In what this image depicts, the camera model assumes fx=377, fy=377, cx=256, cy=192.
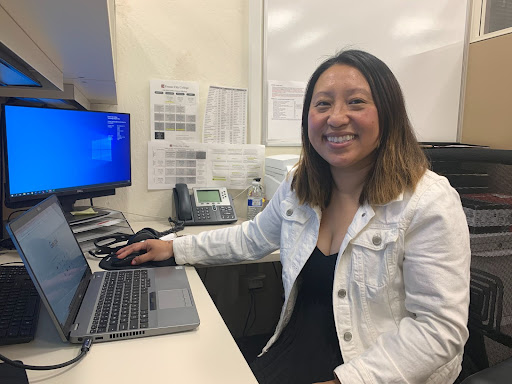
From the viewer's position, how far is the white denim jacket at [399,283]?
2.41ft

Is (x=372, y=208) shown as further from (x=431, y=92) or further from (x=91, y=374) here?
(x=431, y=92)

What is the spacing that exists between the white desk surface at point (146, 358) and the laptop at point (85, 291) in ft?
0.09

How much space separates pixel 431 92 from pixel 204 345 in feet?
6.89

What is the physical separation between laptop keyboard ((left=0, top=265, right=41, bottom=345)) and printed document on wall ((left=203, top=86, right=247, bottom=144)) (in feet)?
3.63

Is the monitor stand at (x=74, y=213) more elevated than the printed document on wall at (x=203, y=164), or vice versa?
the printed document on wall at (x=203, y=164)

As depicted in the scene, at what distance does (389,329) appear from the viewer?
85 cm

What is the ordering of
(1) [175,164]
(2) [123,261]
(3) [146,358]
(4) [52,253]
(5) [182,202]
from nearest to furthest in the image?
(3) [146,358], (4) [52,253], (2) [123,261], (5) [182,202], (1) [175,164]

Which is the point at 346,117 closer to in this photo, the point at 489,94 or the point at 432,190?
the point at 432,190

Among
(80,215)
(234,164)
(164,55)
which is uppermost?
(164,55)

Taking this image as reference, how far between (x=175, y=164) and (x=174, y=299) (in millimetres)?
1035

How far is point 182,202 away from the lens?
1.73 m

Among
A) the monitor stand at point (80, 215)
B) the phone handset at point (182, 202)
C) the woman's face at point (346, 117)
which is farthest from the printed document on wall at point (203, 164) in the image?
the woman's face at point (346, 117)

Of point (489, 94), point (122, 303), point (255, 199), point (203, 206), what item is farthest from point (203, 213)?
point (489, 94)

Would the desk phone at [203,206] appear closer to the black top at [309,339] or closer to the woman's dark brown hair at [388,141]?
the black top at [309,339]
